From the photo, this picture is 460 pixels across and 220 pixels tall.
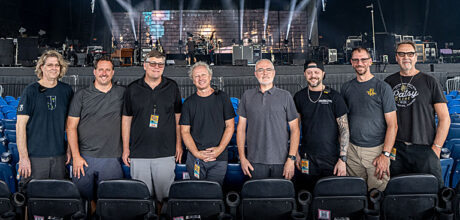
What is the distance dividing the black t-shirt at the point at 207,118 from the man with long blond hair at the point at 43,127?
3.80 ft

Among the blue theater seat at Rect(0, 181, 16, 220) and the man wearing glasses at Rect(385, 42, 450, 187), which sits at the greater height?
the man wearing glasses at Rect(385, 42, 450, 187)

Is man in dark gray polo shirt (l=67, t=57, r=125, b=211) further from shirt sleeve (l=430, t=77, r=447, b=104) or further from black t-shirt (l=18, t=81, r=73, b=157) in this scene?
shirt sleeve (l=430, t=77, r=447, b=104)

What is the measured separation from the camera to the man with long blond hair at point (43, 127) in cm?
260

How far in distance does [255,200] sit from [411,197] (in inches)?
45.9

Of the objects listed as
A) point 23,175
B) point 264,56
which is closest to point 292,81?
point 264,56

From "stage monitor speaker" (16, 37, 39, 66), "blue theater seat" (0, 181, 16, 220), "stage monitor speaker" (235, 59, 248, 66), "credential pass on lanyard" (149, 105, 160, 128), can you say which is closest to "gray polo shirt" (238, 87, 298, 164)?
"credential pass on lanyard" (149, 105, 160, 128)

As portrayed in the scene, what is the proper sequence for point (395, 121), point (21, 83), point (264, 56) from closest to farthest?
point (395, 121) < point (21, 83) < point (264, 56)

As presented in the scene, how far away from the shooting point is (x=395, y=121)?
Answer: 102 inches

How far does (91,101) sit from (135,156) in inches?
26.2

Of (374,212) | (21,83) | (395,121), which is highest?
(21,83)

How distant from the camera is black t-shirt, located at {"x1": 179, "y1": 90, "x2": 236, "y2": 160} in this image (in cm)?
264

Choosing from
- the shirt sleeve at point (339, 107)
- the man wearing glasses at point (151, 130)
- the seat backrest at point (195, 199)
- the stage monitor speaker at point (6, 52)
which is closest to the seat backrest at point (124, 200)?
the seat backrest at point (195, 199)

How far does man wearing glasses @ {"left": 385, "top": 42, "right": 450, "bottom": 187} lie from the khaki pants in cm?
19

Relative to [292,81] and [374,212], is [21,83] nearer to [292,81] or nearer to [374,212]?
[292,81]
